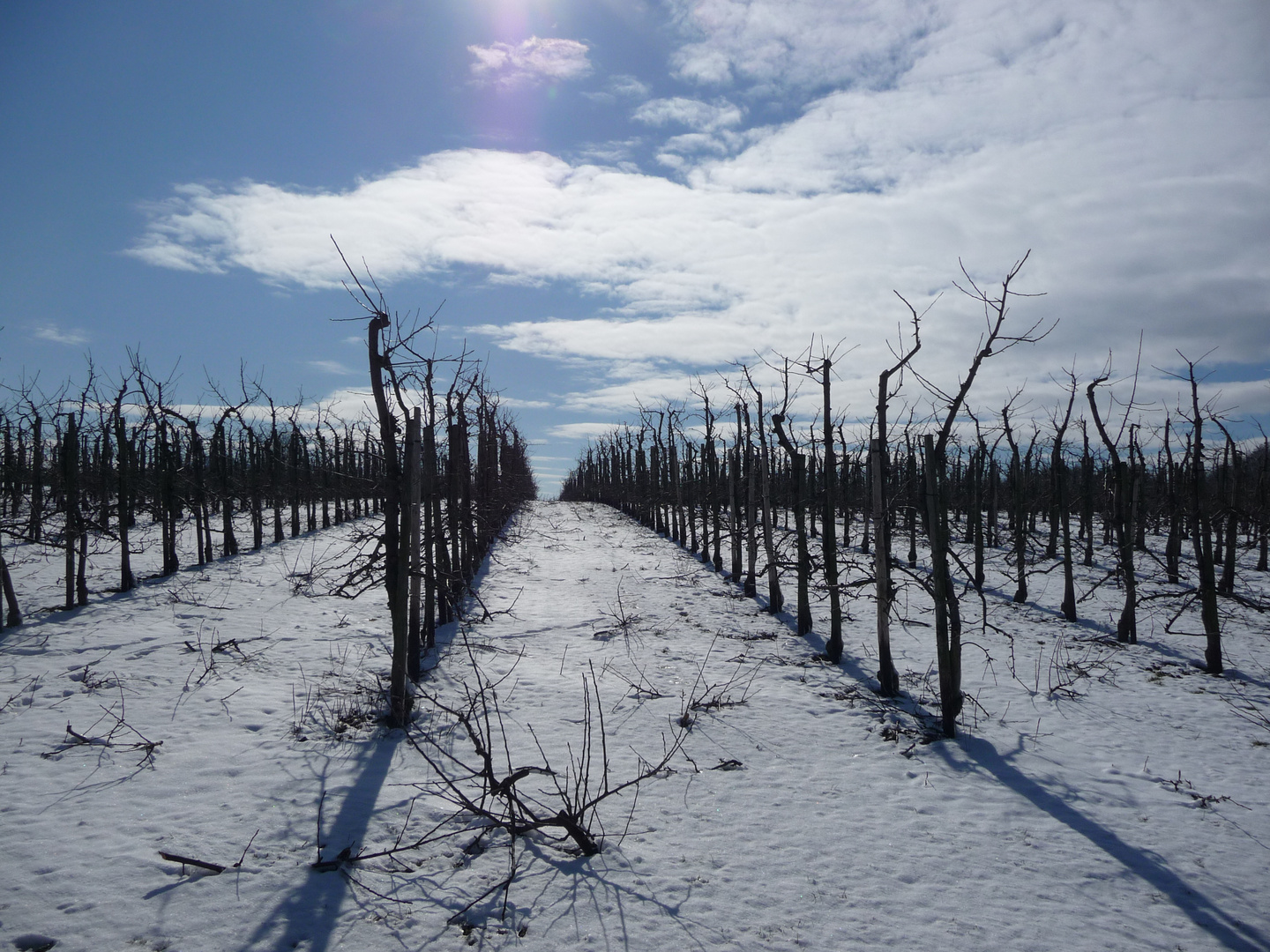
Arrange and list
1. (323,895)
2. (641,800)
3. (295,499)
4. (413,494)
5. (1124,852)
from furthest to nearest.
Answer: (295,499) → (413,494) → (641,800) → (1124,852) → (323,895)

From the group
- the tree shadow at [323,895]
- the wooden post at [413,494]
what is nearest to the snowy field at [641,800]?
the tree shadow at [323,895]

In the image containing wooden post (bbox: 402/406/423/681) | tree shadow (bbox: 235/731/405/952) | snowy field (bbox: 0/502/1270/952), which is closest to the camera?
tree shadow (bbox: 235/731/405/952)

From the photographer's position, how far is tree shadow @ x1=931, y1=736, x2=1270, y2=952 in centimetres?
491

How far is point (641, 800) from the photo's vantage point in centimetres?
685

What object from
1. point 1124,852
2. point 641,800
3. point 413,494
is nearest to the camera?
point 1124,852

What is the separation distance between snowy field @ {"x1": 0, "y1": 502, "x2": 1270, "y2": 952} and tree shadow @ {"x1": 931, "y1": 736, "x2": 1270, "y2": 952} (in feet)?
0.10

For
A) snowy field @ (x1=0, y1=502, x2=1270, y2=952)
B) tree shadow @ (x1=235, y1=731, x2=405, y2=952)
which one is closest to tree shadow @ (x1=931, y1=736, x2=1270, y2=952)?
snowy field @ (x1=0, y1=502, x2=1270, y2=952)

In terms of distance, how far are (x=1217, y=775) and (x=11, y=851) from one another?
40.1ft

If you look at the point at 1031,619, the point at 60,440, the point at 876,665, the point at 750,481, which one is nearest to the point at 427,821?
the point at 876,665

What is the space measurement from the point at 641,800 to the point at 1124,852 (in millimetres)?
4452

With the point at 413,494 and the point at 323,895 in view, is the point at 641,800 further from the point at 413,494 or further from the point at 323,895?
the point at 413,494

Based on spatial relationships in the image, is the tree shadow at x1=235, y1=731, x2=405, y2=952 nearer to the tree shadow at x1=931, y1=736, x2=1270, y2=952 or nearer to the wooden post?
the wooden post

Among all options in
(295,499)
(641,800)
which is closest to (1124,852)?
(641,800)

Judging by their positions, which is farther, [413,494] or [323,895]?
[413,494]
